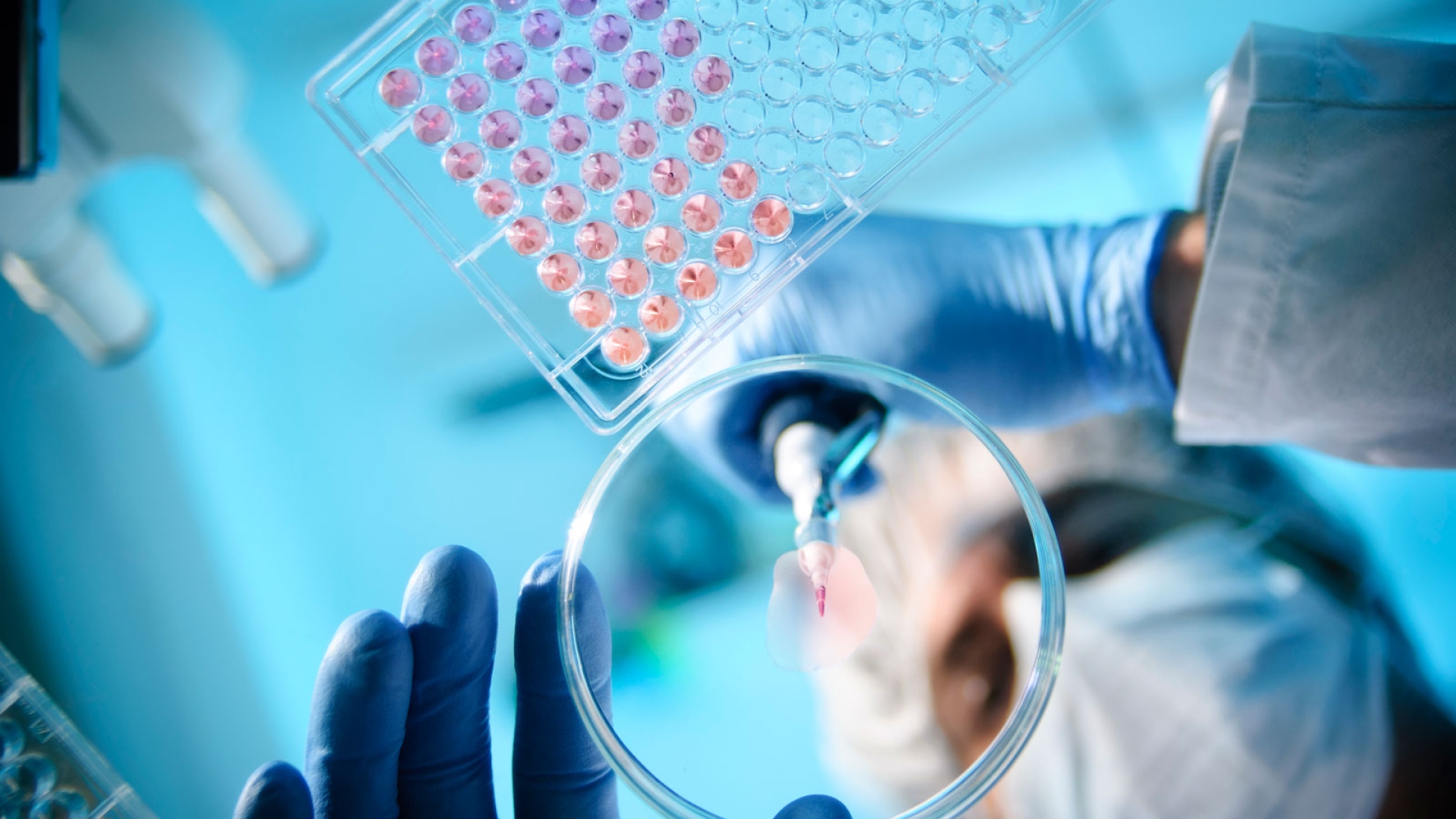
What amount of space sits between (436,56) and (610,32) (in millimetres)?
111

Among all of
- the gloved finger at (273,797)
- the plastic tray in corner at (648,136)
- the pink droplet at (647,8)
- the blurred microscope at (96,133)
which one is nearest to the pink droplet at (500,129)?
the plastic tray in corner at (648,136)

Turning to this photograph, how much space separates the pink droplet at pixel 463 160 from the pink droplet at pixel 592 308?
10cm

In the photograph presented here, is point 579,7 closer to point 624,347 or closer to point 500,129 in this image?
point 500,129

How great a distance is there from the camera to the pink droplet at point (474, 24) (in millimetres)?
515

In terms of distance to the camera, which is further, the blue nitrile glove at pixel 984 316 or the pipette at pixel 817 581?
the blue nitrile glove at pixel 984 316

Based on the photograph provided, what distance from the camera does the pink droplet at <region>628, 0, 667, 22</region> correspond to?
513 millimetres

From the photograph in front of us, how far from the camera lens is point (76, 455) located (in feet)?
2.33

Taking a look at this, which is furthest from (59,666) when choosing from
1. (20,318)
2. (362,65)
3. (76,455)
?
(362,65)

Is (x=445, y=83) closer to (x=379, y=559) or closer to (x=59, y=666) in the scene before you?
(x=379, y=559)

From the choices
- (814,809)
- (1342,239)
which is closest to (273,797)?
(814,809)

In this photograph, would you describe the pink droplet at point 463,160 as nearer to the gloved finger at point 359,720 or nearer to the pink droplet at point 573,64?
the pink droplet at point 573,64

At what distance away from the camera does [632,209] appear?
1.65ft

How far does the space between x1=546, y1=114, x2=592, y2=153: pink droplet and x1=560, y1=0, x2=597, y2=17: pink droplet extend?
0.22 feet

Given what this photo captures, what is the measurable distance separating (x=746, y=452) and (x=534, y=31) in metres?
0.32
